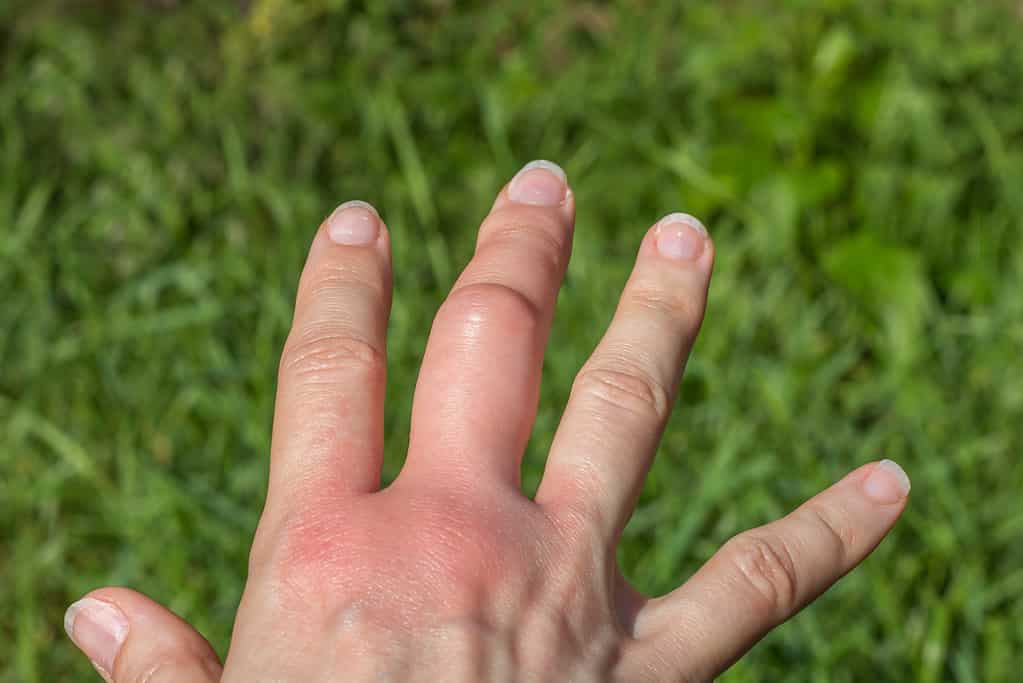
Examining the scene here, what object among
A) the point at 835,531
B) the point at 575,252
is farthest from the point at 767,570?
the point at 575,252

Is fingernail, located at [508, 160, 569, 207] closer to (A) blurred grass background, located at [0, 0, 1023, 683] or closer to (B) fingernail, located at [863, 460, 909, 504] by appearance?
(B) fingernail, located at [863, 460, 909, 504]

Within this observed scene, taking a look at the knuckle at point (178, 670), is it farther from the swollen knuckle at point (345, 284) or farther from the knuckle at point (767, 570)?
the knuckle at point (767, 570)

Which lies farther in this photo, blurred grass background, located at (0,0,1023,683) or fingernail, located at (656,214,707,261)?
blurred grass background, located at (0,0,1023,683)

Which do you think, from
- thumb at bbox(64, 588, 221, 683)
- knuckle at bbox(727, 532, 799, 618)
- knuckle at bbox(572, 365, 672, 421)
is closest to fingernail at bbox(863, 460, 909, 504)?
knuckle at bbox(727, 532, 799, 618)

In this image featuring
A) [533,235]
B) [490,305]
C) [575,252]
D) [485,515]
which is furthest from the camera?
[575,252]

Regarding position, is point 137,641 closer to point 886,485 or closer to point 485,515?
point 485,515

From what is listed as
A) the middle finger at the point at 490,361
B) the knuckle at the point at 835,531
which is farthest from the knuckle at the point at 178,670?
the knuckle at the point at 835,531
